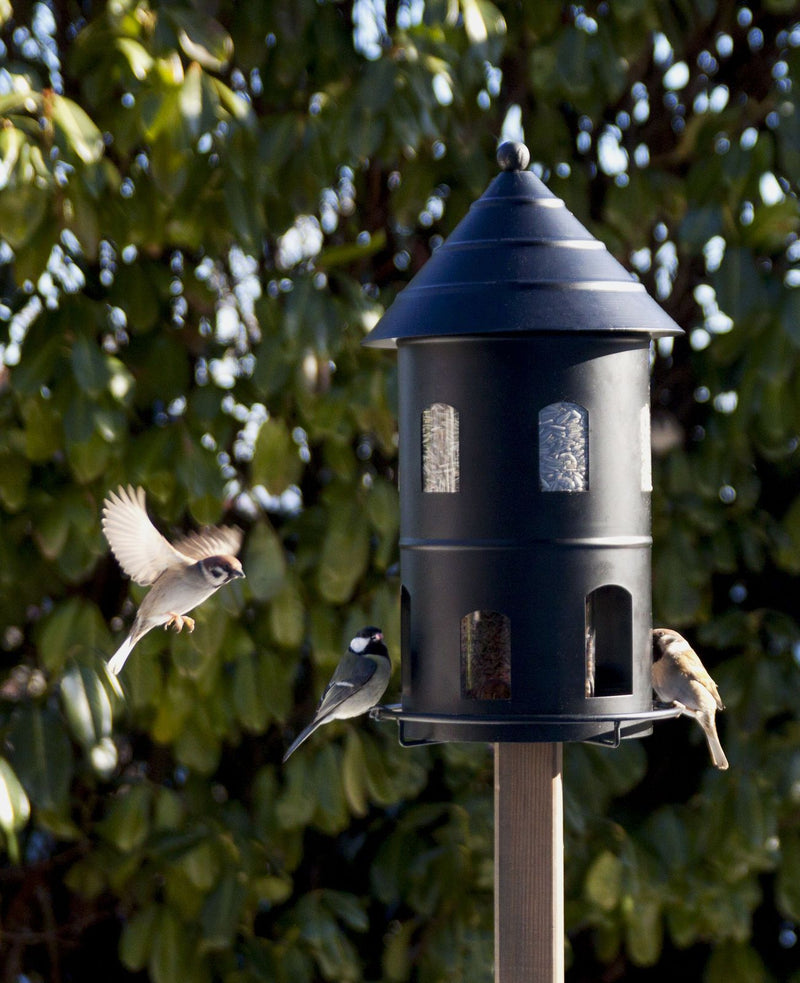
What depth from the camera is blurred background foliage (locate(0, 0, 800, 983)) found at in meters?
3.41

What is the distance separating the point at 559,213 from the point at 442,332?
0.31 meters

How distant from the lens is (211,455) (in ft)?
11.6

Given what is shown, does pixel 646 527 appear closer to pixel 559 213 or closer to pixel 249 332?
pixel 559 213

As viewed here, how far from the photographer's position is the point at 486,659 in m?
2.54

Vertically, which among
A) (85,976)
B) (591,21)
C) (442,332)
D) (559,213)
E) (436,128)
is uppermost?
(591,21)

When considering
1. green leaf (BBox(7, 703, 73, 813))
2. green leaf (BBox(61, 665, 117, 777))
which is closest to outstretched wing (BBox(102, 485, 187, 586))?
green leaf (BBox(61, 665, 117, 777))

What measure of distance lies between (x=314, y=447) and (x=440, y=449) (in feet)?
5.00

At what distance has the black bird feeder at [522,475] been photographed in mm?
2453

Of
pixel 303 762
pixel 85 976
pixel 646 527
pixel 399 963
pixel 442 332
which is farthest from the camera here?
pixel 85 976

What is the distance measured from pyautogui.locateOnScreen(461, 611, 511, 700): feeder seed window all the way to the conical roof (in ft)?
1.53

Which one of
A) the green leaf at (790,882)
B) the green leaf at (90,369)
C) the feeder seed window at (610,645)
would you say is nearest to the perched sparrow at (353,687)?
the feeder seed window at (610,645)

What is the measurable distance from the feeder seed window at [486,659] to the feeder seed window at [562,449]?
231 mm

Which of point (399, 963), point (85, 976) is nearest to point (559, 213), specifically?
point (399, 963)

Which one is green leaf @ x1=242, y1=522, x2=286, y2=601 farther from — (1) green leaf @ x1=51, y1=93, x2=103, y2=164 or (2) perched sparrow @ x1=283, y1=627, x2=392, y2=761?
(1) green leaf @ x1=51, y1=93, x2=103, y2=164
